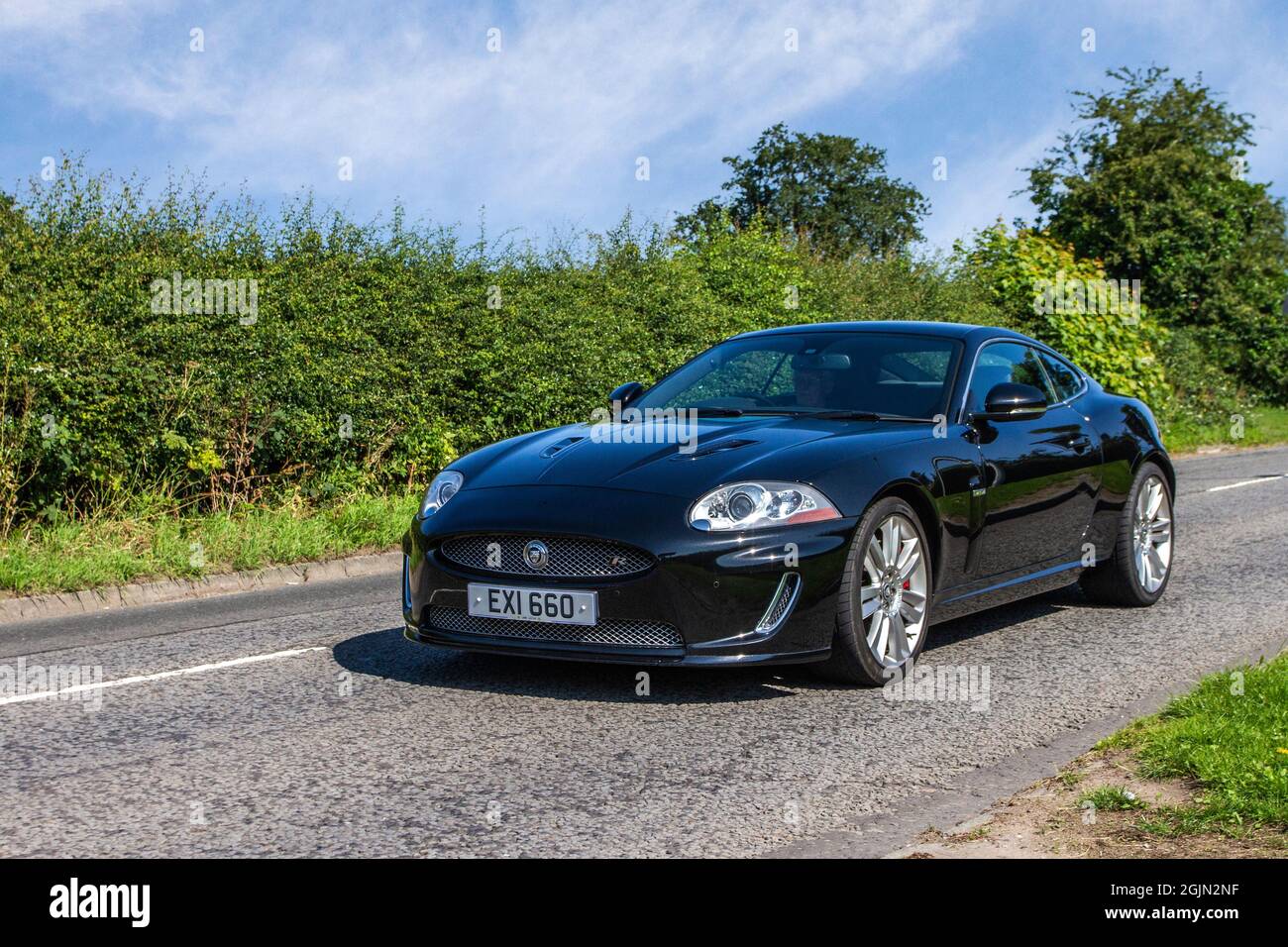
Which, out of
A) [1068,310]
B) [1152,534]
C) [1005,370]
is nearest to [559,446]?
[1005,370]

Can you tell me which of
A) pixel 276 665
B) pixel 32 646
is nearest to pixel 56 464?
pixel 32 646

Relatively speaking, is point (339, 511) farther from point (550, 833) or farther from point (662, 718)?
point (550, 833)

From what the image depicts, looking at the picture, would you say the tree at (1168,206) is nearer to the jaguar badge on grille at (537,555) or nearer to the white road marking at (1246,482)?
the white road marking at (1246,482)

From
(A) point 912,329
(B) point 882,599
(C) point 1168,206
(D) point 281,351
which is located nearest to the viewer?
(B) point 882,599

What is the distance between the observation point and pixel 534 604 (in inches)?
235

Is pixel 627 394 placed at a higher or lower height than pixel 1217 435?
higher

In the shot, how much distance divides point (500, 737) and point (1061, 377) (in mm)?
4472

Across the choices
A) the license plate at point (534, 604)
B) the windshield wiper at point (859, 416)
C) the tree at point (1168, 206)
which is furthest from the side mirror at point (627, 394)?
the tree at point (1168, 206)

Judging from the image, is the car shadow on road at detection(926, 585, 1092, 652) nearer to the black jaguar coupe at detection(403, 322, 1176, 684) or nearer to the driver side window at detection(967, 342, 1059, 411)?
the black jaguar coupe at detection(403, 322, 1176, 684)

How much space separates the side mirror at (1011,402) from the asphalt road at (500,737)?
121 centimetres

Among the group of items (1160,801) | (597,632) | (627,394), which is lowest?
(1160,801)

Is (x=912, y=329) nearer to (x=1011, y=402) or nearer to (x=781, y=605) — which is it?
(x=1011, y=402)

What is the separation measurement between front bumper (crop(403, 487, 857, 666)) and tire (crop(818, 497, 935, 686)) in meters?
0.08

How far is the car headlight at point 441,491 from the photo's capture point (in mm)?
6668
